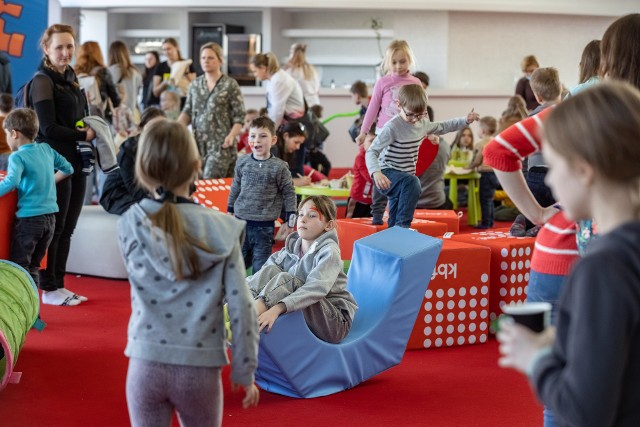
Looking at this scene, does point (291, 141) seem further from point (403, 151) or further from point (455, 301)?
point (455, 301)

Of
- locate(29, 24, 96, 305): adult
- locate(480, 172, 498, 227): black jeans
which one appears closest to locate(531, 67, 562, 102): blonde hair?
locate(29, 24, 96, 305): adult

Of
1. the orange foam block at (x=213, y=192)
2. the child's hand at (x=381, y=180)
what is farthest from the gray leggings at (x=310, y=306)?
the orange foam block at (x=213, y=192)

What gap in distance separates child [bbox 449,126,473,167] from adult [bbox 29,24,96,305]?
5.26 metres

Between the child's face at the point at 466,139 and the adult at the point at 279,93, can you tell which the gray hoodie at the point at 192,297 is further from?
the child's face at the point at 466,139

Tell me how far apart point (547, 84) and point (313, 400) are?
2.51 m

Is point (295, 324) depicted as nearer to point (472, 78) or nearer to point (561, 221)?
point (561, 221)

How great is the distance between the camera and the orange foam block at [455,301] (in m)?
4.80

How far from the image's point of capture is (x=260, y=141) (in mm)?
5242

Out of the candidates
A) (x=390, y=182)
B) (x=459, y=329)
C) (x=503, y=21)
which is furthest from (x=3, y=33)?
(x=503, y=21)

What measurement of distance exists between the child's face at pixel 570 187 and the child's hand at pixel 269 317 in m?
2.17

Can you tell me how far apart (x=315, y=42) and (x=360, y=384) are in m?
10.8

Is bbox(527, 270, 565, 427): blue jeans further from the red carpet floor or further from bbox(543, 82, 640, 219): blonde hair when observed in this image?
the red carpet floor

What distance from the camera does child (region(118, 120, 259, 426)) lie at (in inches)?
89.2

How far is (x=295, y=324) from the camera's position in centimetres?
376
